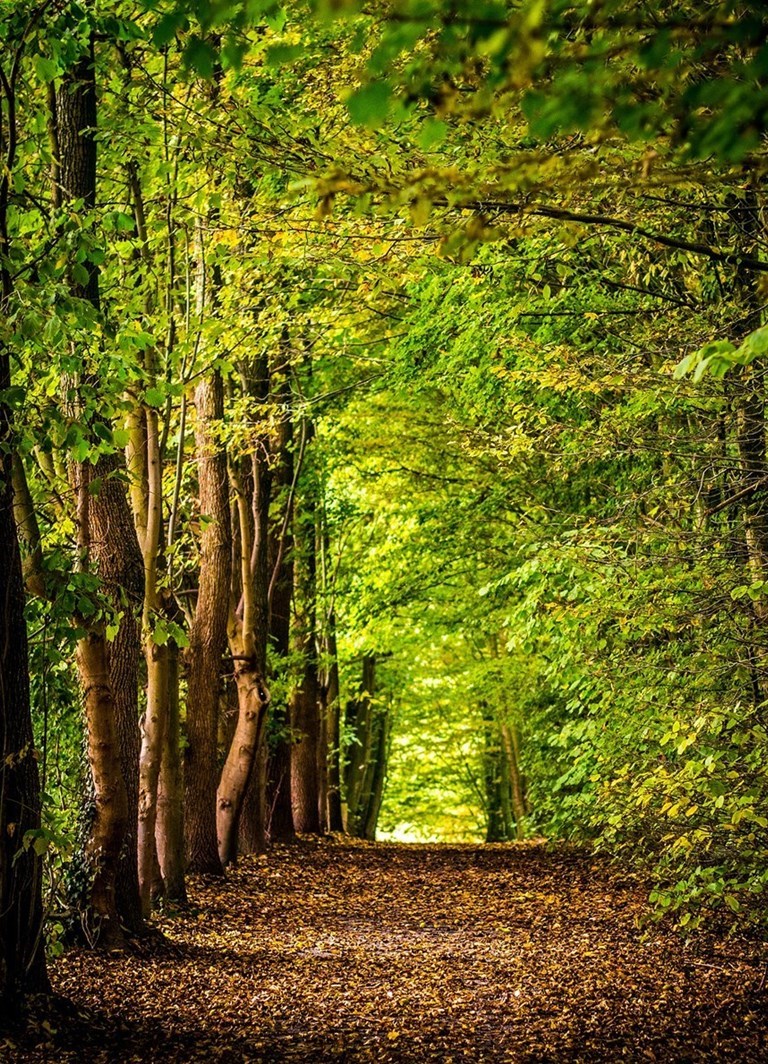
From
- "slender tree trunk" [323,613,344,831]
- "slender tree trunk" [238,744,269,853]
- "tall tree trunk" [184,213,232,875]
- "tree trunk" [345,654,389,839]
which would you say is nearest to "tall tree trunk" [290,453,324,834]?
"slender tree trunk" [323,613,344,831]

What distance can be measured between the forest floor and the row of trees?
0.58 meters

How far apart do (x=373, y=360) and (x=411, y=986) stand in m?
7.26

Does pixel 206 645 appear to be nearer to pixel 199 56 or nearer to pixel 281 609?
pixel 281 609

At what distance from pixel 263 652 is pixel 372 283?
29.4 feet

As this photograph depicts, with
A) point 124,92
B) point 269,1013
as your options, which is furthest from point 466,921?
point 124,92

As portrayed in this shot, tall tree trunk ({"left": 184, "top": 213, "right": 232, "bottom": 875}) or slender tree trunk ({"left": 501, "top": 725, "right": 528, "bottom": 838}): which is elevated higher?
tall tree trunk ({"left": 184, "top": 213, "right": 232, "bottom": 875})

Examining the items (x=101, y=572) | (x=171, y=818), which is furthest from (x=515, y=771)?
(x=101, y=572)

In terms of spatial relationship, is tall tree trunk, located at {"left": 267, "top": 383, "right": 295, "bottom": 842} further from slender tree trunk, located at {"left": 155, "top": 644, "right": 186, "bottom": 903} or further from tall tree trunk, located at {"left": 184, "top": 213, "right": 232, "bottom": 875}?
slender tree trunk, located at {"left": 155, "top": 644, "right": 186, "bottom": 903}

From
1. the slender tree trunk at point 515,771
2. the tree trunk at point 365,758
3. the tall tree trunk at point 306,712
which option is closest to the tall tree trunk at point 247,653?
the tall tree trunk at point 306,712

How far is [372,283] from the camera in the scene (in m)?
6.08

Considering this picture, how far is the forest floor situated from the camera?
596cm

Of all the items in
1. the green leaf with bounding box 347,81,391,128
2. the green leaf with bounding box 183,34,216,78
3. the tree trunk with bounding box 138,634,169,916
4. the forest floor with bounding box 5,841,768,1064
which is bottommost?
the forest floor with bounding box 5,841,768,1064

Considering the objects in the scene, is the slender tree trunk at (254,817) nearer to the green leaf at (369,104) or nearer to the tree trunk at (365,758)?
the tree trunk at (365,758)

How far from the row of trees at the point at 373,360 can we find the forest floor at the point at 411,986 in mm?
585
